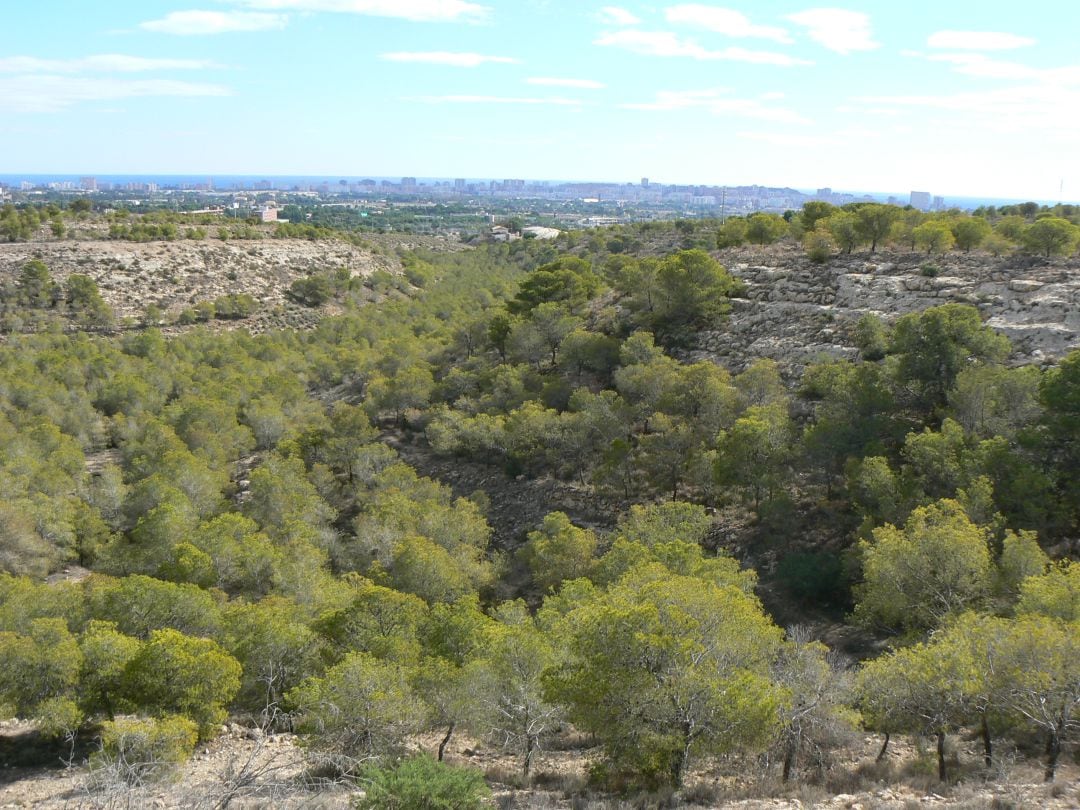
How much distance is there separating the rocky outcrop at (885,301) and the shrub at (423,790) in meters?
25.5

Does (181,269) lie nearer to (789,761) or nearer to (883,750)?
(789,761)

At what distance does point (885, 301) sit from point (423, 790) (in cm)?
3111

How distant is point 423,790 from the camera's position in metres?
10.3

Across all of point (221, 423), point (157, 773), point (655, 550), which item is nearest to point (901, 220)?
point (655, 550)

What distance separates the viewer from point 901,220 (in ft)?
131

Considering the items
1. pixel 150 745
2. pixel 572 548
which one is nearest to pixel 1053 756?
pixel 572 548

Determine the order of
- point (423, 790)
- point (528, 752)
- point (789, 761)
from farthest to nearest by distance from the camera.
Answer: point (528, 752), point (789, 761), point (423, 790)

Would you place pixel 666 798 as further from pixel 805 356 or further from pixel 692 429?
pixel 805 356

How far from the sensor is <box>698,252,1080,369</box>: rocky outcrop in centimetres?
2855

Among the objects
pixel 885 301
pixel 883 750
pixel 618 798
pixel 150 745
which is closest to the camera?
pixel 618 798

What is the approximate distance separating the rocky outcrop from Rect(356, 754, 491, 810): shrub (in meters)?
25.5

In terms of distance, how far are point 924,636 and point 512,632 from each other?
9145 mm

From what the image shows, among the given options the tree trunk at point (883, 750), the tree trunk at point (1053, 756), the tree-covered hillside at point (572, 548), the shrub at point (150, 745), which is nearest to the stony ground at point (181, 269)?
the tree-covered hillside at point (572, 548)

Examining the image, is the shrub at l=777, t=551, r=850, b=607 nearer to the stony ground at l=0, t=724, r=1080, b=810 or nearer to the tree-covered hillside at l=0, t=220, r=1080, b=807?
the tree-covered hillside at l=0, t=220, r=1080, b=807
